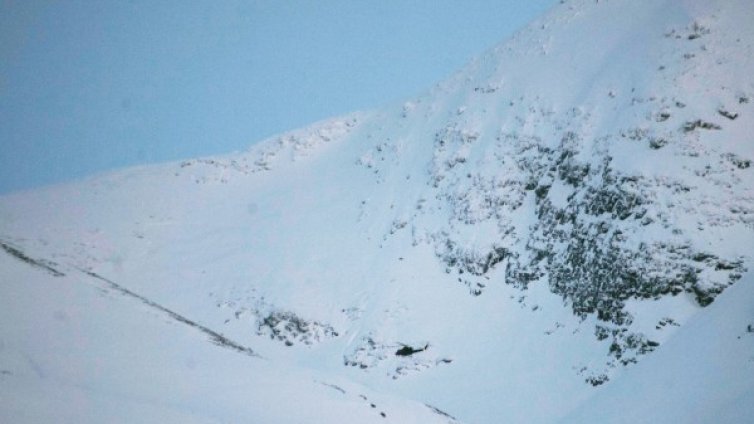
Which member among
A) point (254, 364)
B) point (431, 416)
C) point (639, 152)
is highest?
point (639, 152)

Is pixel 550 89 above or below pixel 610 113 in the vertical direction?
above

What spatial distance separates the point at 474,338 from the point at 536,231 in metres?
7.41

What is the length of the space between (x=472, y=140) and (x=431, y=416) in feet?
81.2

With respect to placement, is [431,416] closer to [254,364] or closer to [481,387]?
[254,364]

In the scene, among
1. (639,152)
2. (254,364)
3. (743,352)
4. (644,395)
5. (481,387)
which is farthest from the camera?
(639,152)

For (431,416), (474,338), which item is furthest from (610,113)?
(431,416)

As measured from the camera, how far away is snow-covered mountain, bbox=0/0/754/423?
12.4 meters

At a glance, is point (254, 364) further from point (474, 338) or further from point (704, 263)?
point (704, 263)

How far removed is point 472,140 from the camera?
117 feet

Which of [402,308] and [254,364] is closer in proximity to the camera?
[254,364]

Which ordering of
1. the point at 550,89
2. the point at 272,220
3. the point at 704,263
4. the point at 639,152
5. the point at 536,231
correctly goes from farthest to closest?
the point at 272,220
the point at 550,89
the point at 536,231
the point at 639,152
the point at 704,263

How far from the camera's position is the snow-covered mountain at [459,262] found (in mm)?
12406

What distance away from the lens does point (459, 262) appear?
2958cm

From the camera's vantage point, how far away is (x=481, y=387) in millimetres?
22984
